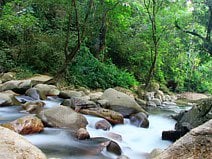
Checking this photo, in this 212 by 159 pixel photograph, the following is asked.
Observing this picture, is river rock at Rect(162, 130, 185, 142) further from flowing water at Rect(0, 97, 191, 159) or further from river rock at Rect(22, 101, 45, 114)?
river rock at Rect(22, 101, 45, 114)

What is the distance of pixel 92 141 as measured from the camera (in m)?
5.96

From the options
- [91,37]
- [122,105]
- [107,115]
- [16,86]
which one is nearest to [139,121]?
[122,105]

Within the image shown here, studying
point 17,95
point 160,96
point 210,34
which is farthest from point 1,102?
point 160,96

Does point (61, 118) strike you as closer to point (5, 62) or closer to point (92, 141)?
point (92, 141)

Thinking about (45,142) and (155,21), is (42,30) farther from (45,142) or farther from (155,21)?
(45,142)

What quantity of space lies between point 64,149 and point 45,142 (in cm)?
41

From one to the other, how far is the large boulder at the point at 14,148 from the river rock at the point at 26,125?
2375 millimetres

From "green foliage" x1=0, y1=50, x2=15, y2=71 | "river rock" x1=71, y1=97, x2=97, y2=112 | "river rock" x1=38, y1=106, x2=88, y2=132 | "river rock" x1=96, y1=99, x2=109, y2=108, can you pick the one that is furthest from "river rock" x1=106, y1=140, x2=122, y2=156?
"green foliage" x1=0, y1=50, x2=15, y2=71

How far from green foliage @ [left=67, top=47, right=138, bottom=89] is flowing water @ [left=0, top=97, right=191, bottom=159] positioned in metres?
4.05

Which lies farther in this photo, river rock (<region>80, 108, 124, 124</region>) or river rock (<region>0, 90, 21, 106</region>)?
river rock (<region>0, 90, 21, 106</region>)

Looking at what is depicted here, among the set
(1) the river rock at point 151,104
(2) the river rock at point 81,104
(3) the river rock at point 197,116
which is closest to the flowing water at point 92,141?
(3) the river rock at point 197,116

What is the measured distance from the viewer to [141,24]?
53.7 ft

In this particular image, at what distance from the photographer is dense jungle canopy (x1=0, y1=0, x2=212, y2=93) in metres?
12.1

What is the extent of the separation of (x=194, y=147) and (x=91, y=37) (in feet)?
40.9
